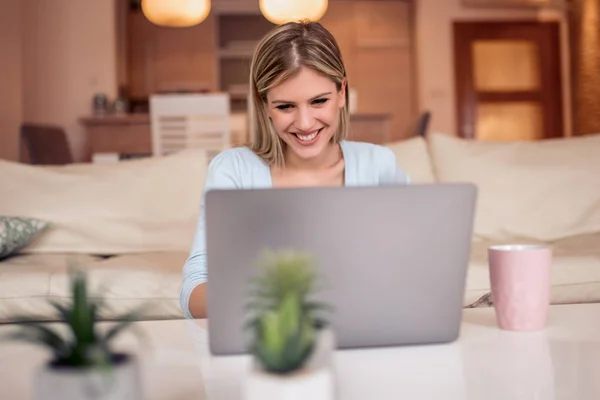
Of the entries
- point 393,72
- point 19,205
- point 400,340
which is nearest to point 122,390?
point 400,340

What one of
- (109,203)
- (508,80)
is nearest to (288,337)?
(109,203)

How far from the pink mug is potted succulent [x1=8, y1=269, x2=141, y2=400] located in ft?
1.75

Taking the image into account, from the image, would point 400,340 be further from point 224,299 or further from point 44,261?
point 44,261

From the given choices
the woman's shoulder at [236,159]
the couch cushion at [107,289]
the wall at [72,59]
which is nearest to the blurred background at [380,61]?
the wall at [72,59]

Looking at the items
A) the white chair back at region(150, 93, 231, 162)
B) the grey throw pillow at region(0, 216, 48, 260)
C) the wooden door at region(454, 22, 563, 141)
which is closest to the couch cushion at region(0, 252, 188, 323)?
the grey throw pillow at region(0, 216, 48, 260)

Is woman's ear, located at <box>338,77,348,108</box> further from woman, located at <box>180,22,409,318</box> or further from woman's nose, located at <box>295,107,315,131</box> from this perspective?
woman's nose, located at <box>295,107,315,131</box>

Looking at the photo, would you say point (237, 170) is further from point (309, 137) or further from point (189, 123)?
point (189, 123)

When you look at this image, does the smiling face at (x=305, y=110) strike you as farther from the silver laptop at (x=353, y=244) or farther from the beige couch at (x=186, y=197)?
the beige couch at (x=186, y=197)

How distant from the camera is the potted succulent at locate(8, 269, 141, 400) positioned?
0.39 meters

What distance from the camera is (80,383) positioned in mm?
Answer: 394

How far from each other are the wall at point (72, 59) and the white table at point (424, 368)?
18.5ft

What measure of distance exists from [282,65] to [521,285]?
0.62 meters

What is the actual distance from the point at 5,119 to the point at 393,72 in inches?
144

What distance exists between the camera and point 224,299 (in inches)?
26.5
